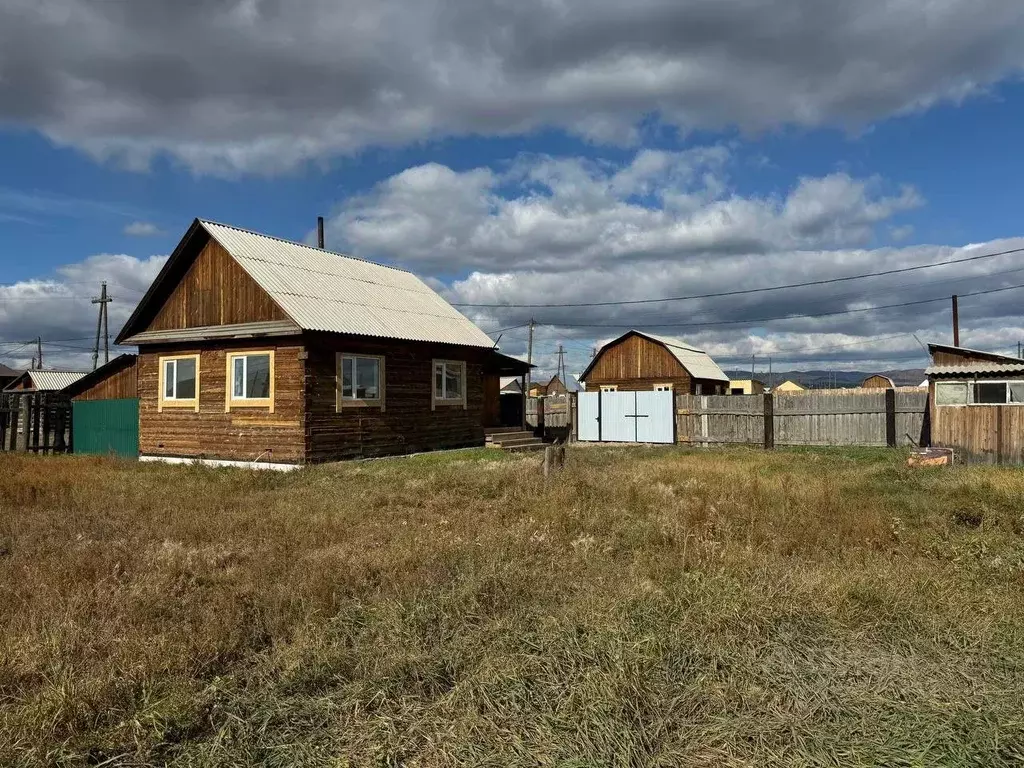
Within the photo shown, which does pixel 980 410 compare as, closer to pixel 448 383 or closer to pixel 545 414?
pixel 448 383

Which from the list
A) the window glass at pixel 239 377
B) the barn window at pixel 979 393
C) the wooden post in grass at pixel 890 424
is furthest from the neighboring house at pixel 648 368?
the window glass at pixel 239 377

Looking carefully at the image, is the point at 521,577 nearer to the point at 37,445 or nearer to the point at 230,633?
the point at 230,633

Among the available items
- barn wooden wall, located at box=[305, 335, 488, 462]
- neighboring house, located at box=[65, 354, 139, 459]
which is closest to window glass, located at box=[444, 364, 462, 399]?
barn wooden wall, located at box=[305, 335, 488, 462]

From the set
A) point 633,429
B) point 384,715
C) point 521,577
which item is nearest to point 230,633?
point 384,715

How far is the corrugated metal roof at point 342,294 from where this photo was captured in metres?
18.1

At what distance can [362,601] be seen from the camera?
20.3 ft

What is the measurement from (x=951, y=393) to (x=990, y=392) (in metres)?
0.84

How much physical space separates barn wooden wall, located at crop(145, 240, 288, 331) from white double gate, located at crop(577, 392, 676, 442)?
40.6 feet

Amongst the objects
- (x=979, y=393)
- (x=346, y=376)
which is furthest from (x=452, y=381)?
(x=979, y=393)

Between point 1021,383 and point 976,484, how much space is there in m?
7.47

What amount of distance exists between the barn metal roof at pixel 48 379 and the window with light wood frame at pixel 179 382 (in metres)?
39.5

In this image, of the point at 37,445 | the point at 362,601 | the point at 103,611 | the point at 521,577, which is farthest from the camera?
the point at 37,445

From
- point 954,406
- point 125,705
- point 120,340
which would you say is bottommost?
point 125,705

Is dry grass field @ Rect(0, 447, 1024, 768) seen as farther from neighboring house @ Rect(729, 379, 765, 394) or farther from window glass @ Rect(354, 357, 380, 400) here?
neighboring house @ Rect(729, 379, 765, 394)
